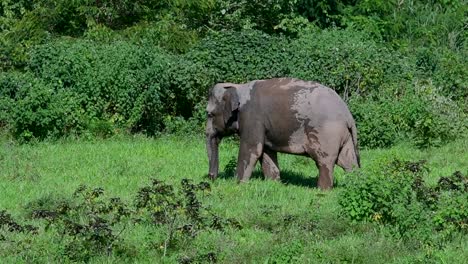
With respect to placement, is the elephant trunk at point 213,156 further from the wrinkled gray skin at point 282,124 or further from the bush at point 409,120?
the bush at point 409,120

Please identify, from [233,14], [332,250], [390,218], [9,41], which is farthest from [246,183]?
[233,14]

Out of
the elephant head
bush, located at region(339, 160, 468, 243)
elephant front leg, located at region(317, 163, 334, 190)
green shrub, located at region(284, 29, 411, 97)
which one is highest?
bush, located at region(339, 160, 468, 243)

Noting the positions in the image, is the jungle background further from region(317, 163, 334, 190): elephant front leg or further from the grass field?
region(317, 163, 334, 190): elephant front leg

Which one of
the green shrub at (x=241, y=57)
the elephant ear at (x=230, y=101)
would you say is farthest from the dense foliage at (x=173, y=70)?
the elephant ear at (x=230, y=101)

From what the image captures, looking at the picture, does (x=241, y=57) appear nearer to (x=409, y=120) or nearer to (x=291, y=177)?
(x=409, y=120)

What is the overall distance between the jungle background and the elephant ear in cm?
90

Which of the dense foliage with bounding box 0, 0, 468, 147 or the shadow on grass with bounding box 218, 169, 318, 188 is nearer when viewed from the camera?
the shadow on grass with bounding box 218, 169, 318, 188

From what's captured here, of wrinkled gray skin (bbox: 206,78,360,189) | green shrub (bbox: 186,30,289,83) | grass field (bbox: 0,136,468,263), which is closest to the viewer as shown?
grass field (bbox: 0,136,468,263)

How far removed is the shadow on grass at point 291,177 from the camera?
15547 millimetres

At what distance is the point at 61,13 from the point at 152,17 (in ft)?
6.16

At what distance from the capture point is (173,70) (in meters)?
20.7

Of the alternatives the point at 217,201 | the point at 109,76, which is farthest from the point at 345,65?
the point at 217,201

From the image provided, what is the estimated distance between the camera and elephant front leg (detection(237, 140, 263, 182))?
15141 millimetres

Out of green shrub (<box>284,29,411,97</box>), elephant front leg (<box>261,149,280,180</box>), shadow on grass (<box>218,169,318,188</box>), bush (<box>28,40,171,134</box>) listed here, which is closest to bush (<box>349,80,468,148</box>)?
green shrub (<box>284,29,411,97</box>)
